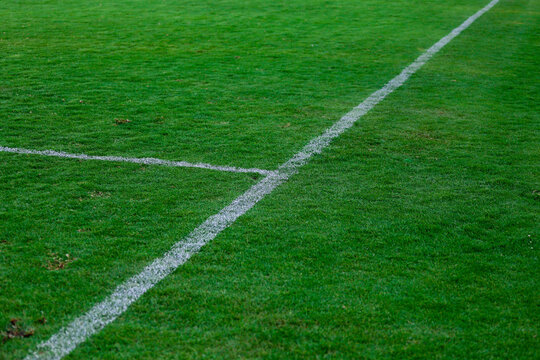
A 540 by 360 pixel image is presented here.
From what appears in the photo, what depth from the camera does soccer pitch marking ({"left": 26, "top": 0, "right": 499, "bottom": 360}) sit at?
285cm

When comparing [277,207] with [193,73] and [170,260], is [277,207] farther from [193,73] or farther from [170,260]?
[193,73]

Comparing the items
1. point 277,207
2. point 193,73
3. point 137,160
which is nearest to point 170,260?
point 277,207

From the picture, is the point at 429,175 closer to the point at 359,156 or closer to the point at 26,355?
the point at 359,156

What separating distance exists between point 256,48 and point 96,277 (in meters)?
7.86

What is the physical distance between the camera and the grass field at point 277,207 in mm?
2988

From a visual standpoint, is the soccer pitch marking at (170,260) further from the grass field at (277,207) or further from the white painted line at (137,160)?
the white painted line at (137,160)

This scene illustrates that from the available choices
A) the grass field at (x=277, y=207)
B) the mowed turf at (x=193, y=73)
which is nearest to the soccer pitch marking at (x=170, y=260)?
the grass field at (x=277, y=207)

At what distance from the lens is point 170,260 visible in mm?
3611

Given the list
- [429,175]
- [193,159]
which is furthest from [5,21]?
[429,175]

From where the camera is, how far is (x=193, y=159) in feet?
17.5

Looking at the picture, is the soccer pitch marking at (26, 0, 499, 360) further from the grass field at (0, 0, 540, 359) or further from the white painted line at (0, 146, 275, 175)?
the white painted line at (0, 146, 275, 175)

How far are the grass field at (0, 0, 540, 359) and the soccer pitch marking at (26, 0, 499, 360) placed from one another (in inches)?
2.3

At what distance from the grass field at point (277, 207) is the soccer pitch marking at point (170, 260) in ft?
0.19

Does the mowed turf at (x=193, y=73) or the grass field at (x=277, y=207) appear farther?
the mowed turf at (x=193, y=73)
